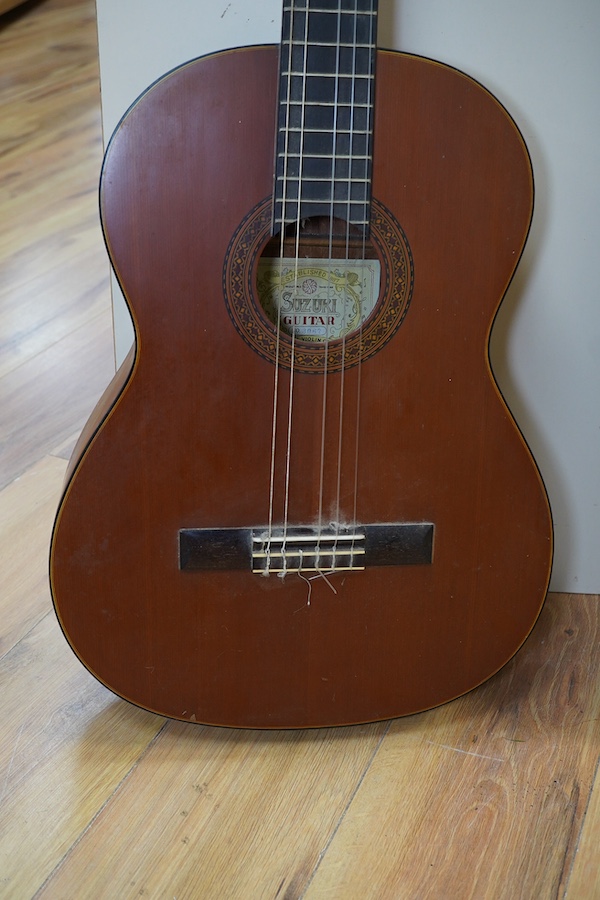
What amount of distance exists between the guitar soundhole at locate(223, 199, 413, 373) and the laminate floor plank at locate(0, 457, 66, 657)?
591 mm

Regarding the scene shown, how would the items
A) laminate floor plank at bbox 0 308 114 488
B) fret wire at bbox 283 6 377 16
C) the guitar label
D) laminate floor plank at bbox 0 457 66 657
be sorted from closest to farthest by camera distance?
1. fret wire at bbox 283 6 377 16
2. the guitar label
3. laminate floor plank at bbox 0 457 66 657
4. laminate floor plank at bbox 0 308 114 488

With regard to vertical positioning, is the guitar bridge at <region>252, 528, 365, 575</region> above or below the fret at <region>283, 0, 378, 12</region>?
below

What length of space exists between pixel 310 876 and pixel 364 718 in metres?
0.22

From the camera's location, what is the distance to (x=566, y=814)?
1.18 m

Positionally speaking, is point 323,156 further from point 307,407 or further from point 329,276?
point 307,407

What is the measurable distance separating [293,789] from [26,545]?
23.7 inches

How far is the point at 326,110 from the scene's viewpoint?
1029 millimetres

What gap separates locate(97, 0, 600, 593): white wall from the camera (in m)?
1.16

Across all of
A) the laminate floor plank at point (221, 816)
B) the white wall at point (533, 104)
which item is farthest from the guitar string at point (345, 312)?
the laminate floor plank at point (221, 816)

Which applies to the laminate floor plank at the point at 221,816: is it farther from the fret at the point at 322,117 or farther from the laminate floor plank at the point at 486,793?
the fret at the point at 322,117

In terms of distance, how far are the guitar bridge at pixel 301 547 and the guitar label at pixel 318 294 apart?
23 cm

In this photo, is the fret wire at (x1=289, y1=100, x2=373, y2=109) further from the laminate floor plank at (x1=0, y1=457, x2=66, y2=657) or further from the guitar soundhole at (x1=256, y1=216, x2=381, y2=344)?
the laminate floor plank at (x1=0, y1=457, x2=66, y2=657)

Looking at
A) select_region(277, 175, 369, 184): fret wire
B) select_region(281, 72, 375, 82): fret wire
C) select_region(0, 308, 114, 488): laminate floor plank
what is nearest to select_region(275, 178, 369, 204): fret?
select_region(277, 175, 369, 184): fret wire

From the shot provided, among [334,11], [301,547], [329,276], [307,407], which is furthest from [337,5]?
[301,547]
